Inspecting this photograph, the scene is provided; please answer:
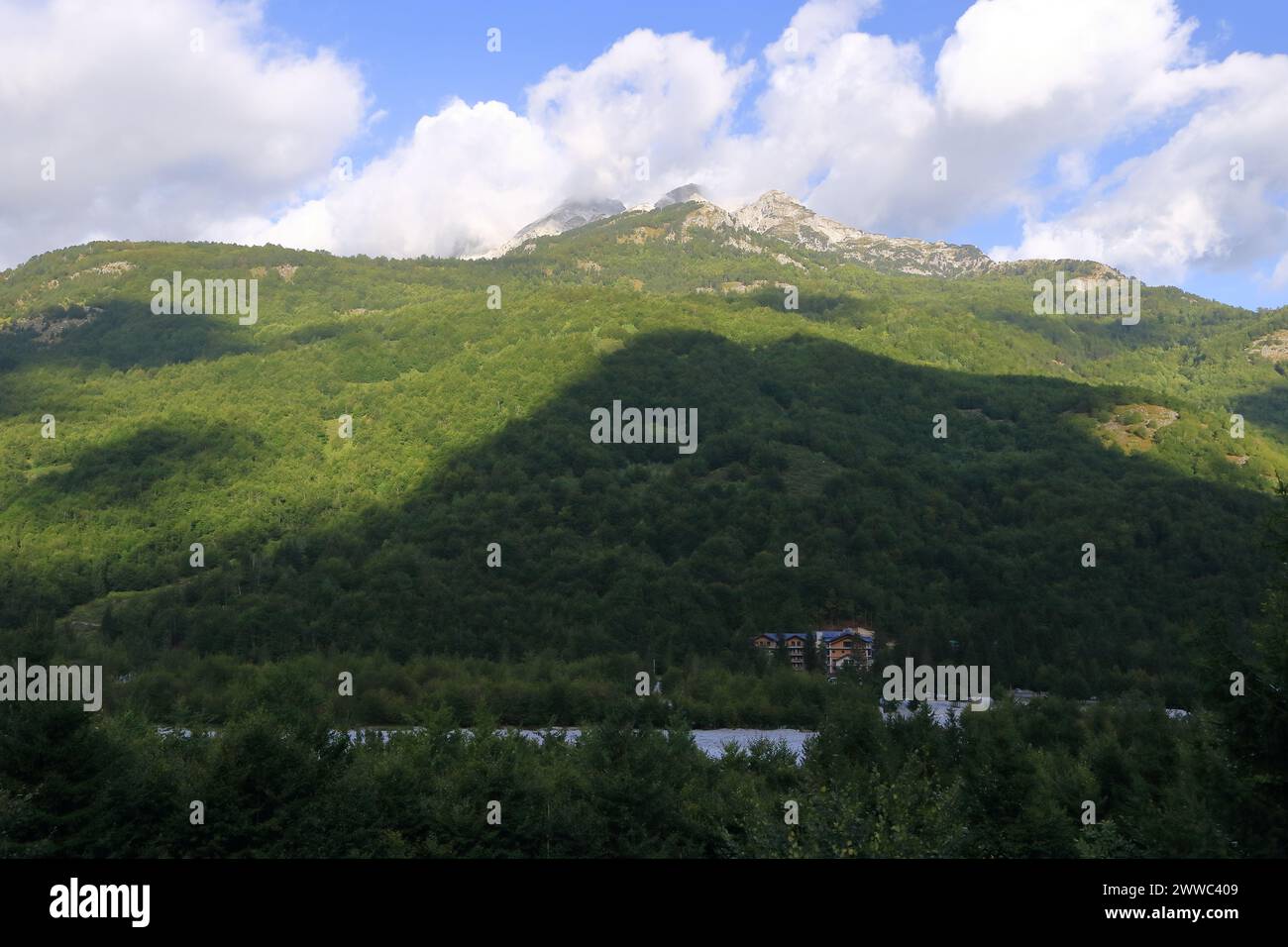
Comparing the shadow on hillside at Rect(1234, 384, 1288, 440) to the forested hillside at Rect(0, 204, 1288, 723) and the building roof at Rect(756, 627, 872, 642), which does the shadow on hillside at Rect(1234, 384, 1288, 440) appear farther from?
the building roof at Rect(756, 627, 872, 642)

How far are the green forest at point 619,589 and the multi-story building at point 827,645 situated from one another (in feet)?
4.33

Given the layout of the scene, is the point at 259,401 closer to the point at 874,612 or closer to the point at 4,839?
the point at 874,612

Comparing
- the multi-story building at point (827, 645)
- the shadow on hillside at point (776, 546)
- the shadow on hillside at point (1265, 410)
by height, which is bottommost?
the multi-story building at point (827, 645)

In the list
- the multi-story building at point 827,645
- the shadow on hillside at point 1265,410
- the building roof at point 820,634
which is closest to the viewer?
the multi-story building at point 827,645

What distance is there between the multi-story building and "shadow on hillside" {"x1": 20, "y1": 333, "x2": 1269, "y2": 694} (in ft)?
5.42

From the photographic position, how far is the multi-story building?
104 meters

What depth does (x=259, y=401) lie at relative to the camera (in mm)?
167625

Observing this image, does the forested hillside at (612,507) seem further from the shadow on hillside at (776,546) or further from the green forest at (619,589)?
the green forest at (619,589)

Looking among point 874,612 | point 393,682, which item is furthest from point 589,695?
point 874,612

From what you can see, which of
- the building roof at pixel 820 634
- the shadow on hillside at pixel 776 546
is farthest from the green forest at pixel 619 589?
the building roof at pixel 820 634

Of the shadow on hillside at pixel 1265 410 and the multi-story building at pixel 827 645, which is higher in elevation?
the shadow on hillside at pixel 1265 410

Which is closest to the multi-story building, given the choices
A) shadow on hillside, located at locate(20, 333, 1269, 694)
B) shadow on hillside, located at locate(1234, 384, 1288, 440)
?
shadow on hillside, located at locate(20, 333, 1269, 694)

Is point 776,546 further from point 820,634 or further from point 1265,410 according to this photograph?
point 1265,410

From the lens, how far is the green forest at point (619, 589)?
37469 mm
